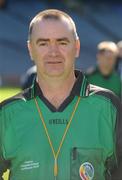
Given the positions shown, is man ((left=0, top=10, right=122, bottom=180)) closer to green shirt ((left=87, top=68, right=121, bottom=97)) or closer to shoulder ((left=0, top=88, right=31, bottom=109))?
shoulder ((left=0, top=88, right=31, bottom=109))

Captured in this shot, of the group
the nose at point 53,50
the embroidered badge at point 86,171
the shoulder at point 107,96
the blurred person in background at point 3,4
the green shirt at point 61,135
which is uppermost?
the blurred person in background at point 3,4

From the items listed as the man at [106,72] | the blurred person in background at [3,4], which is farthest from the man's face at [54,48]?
the blurred person in background at [3,4]

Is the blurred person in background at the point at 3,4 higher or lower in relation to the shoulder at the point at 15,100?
higher

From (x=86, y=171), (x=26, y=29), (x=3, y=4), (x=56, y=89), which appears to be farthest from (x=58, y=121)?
(x=3, y=4)

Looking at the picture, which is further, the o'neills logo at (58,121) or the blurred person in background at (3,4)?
the blurred person in background at (3,4)

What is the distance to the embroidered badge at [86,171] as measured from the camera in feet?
11.0

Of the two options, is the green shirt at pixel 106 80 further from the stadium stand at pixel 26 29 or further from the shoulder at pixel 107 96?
the stadium stand at pixel 26 29

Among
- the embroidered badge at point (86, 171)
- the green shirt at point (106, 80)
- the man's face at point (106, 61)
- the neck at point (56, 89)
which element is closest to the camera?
the embroidered badge at point (86, 171)

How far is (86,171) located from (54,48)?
24.6 inches

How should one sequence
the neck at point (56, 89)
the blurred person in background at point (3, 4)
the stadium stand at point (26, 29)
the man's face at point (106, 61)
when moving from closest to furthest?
the neck at point (56, 89) < the man's face at point (106, 61) < the stadium stand at point (26, 29) < the blurred person in background at point (3, 4)

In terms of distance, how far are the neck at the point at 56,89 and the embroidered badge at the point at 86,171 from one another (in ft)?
1.10

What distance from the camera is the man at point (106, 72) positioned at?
877 cm

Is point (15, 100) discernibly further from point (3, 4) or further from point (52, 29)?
point (3, 4)

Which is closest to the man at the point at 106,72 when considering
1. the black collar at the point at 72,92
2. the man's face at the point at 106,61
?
the man's face at the point at 106,61
